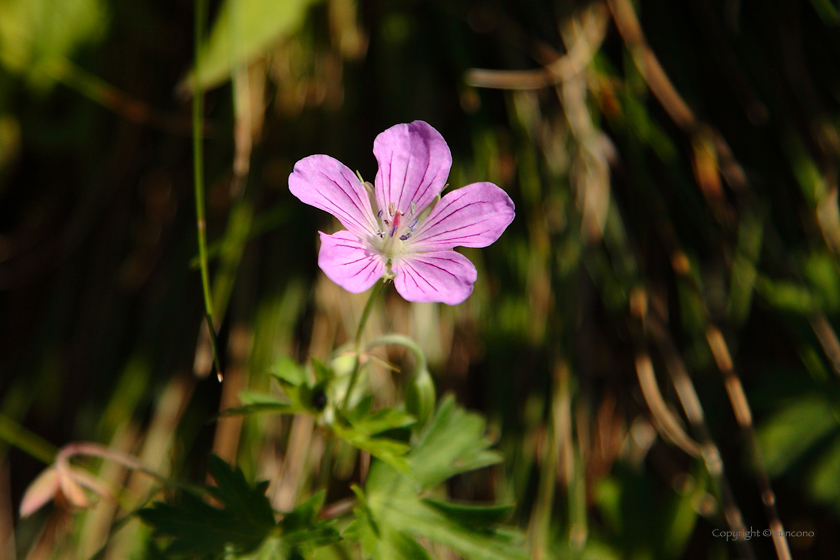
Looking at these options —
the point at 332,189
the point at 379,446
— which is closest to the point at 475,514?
the point at 379,446

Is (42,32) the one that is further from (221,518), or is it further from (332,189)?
(221,518)

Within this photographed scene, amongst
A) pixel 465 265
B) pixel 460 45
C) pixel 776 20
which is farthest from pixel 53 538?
pixel 776 20

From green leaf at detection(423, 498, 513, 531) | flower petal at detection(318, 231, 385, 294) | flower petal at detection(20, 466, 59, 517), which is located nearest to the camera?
flower petal at detection(318, 231, 385, 294)

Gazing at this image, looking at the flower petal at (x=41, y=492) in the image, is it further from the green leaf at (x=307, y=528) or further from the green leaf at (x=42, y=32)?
the green leaf at (x=42, y=32)

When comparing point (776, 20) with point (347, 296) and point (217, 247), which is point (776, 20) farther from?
point (217, 247)

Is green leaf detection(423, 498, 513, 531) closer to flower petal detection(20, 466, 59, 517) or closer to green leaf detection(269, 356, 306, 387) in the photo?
green leaf detection(269, 356, 306, 387)

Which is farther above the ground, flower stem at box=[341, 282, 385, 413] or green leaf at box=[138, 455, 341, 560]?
flower stem at box=[341, 282, 385, 413]

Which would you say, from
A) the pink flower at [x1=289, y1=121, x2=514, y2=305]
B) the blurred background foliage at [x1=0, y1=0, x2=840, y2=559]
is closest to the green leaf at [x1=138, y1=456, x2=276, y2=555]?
the blurred background foliage at [x1=0, y1=0, x2=840, y2=559]
